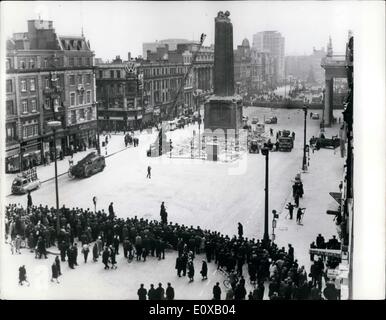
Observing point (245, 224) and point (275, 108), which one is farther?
point (275, 108)

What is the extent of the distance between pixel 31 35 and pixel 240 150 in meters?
19.4

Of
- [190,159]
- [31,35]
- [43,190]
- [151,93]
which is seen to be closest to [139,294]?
[43,190]

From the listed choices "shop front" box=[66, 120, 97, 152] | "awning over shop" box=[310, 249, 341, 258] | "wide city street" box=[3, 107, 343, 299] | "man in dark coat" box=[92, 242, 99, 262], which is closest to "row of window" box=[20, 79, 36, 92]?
"wide city street" box=[3, 107, 343, 299]

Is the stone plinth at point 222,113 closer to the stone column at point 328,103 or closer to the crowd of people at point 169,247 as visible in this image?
the stone column at point 328,103

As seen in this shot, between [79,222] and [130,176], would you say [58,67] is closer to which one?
[130,176]

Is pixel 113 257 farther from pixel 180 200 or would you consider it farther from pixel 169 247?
pixel 180 200

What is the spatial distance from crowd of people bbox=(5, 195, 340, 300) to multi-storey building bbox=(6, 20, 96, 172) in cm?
1497

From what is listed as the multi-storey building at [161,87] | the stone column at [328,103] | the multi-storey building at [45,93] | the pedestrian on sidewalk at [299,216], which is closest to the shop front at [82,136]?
the multi-storey building at [45,93]

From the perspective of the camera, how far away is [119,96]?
2328 inches

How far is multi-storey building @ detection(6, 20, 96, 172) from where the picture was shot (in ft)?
122

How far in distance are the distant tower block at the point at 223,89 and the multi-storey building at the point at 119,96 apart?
13.4 metres

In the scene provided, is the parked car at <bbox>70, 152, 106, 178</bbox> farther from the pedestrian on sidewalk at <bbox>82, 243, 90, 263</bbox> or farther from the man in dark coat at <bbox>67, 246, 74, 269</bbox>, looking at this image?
the man in dark coat at <bbox>67, 246, 74, 269</bbox>

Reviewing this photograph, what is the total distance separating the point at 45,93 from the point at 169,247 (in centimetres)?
2447

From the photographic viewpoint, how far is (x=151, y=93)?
2474 inches
